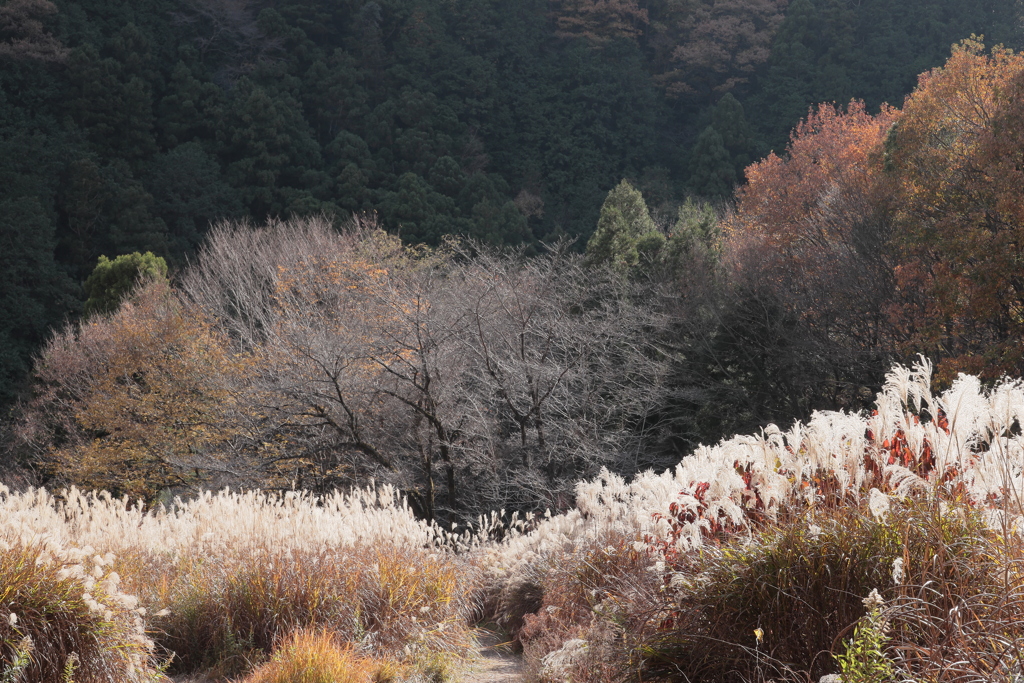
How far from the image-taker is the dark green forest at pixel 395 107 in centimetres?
3066

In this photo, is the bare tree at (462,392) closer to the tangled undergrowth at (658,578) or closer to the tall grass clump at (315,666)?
the tangled undergrowth at (658,578)

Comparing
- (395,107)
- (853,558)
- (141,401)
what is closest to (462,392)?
(141,401)

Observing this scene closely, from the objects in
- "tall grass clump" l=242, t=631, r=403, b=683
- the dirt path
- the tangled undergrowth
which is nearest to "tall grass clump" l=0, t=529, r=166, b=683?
the tangled undergrowth

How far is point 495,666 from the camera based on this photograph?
5387mm

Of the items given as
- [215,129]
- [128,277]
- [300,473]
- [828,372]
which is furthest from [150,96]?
[828,372]

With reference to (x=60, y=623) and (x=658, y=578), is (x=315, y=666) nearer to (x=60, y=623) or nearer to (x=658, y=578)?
(x=60, y=623)

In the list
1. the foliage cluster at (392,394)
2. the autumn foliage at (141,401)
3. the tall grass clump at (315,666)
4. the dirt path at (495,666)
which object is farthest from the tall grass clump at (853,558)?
the autumn foliage at (141,401)

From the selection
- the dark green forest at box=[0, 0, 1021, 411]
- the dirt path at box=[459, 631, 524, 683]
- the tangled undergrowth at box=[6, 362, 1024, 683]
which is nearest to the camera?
the tangled undergrowth at box=[6, 362, 1024, 683]

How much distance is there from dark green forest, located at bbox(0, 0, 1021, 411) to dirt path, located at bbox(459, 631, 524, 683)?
24978 mm

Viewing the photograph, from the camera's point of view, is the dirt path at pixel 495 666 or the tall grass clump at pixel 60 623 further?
the dirt path at pixel 495 666

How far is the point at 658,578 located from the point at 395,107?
1400 inches

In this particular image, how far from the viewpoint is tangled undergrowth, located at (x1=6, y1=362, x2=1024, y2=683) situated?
2.60 m

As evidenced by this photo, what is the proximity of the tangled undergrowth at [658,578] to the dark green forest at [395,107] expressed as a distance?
81.8ft

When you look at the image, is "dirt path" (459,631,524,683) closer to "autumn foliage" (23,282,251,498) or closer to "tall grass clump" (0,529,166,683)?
"tall grass clump" (0,529,166,683)
